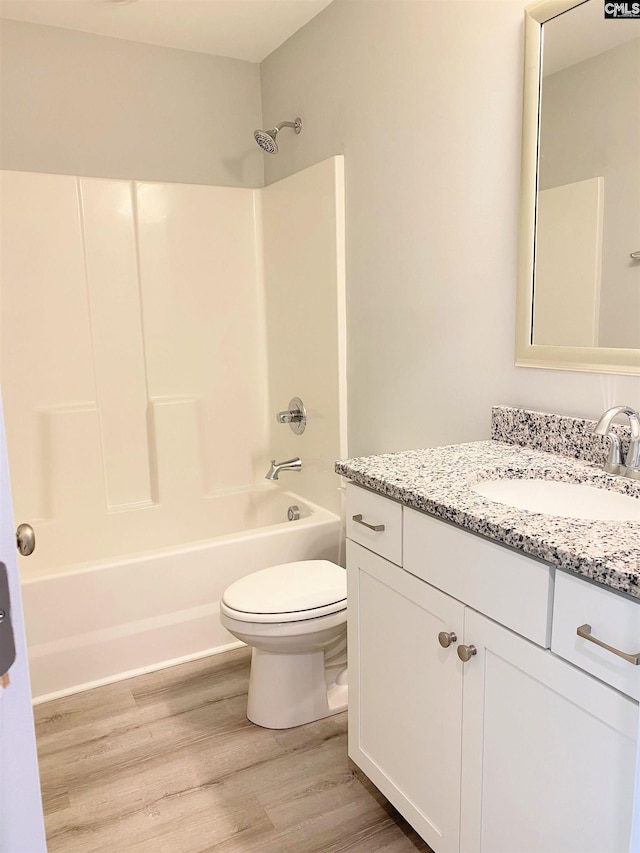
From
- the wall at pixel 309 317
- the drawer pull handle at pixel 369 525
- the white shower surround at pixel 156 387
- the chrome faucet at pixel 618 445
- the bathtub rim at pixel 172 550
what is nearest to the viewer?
the chrome faucet at pixel 618 445

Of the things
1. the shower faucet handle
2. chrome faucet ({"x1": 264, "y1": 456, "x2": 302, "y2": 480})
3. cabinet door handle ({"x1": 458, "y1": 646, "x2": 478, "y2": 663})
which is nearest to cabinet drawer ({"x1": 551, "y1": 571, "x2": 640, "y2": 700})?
cabinet door handle ({"x1": 458, "y1": 646, "x2": 478, "y2": 663})

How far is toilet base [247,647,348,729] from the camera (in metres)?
2.03

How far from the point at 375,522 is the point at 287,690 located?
2.71 feet

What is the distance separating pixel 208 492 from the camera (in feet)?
10.0

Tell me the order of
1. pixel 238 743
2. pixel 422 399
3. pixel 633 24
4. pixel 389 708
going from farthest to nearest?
pixel 422 399 → pixel 238 743 → pixel 389 708 → pixel 633 24

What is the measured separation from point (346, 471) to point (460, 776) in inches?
26.6

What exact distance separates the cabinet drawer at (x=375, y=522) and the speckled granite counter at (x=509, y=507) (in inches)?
1.3

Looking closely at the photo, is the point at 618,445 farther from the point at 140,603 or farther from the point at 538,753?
the point at 140,603

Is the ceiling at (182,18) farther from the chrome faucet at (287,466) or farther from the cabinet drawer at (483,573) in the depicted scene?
the cabinet drawer at (483,573)

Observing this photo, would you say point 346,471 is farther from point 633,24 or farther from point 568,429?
point 633,24

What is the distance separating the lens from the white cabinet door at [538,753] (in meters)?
0.97

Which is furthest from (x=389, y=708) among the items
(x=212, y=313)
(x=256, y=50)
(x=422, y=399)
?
(x=256, y=50)

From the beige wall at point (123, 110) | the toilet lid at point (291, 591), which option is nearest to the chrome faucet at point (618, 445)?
the toilet lid at point (291, 591)

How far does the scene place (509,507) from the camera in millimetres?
1214
